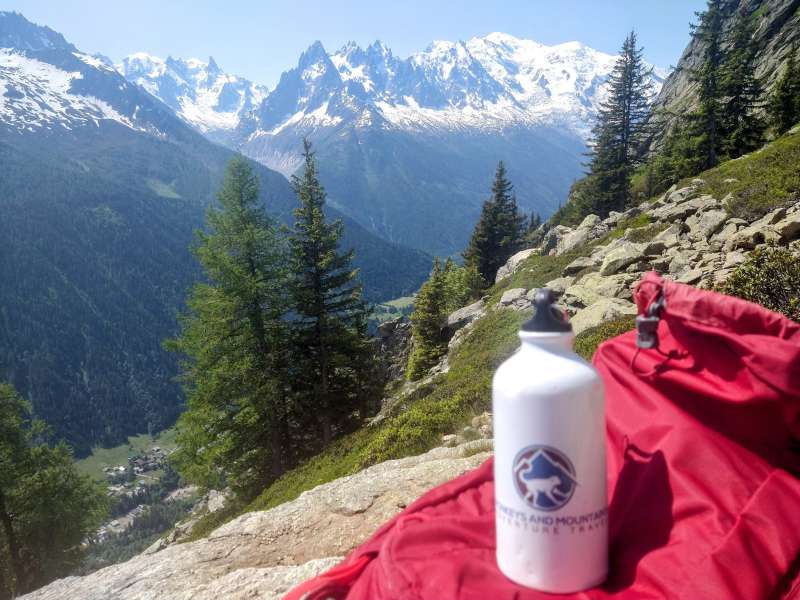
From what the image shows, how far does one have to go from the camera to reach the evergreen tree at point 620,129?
3922 centimetres

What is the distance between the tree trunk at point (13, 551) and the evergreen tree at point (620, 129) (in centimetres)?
4085

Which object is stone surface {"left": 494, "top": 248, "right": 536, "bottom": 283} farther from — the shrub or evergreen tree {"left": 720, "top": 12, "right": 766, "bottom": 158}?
the shrub

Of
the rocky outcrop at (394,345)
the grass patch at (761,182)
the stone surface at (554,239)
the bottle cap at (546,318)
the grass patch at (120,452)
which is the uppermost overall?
the grass patch at (761,182)

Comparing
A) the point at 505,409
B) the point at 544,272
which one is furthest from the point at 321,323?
the point at 505,409

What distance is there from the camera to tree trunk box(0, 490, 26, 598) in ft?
69.9

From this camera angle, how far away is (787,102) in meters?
28.9

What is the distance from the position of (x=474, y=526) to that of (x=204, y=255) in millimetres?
17420

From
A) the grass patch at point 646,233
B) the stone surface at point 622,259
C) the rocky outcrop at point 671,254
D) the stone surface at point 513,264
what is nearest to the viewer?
the rocky outcrop at point 671,254

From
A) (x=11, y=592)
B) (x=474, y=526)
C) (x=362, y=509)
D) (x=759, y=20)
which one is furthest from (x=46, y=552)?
(x=759, y=20)

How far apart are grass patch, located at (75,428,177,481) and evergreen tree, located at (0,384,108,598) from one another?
5960 inches

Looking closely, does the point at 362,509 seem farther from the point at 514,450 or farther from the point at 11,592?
the point at 11,592

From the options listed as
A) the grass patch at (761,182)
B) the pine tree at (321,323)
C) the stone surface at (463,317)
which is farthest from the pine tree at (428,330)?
the grass patch at (761,182)

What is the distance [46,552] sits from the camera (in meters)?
24.9

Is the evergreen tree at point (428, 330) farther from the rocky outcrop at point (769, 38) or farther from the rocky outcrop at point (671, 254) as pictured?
the rocky outcrop at point (769, 38)
